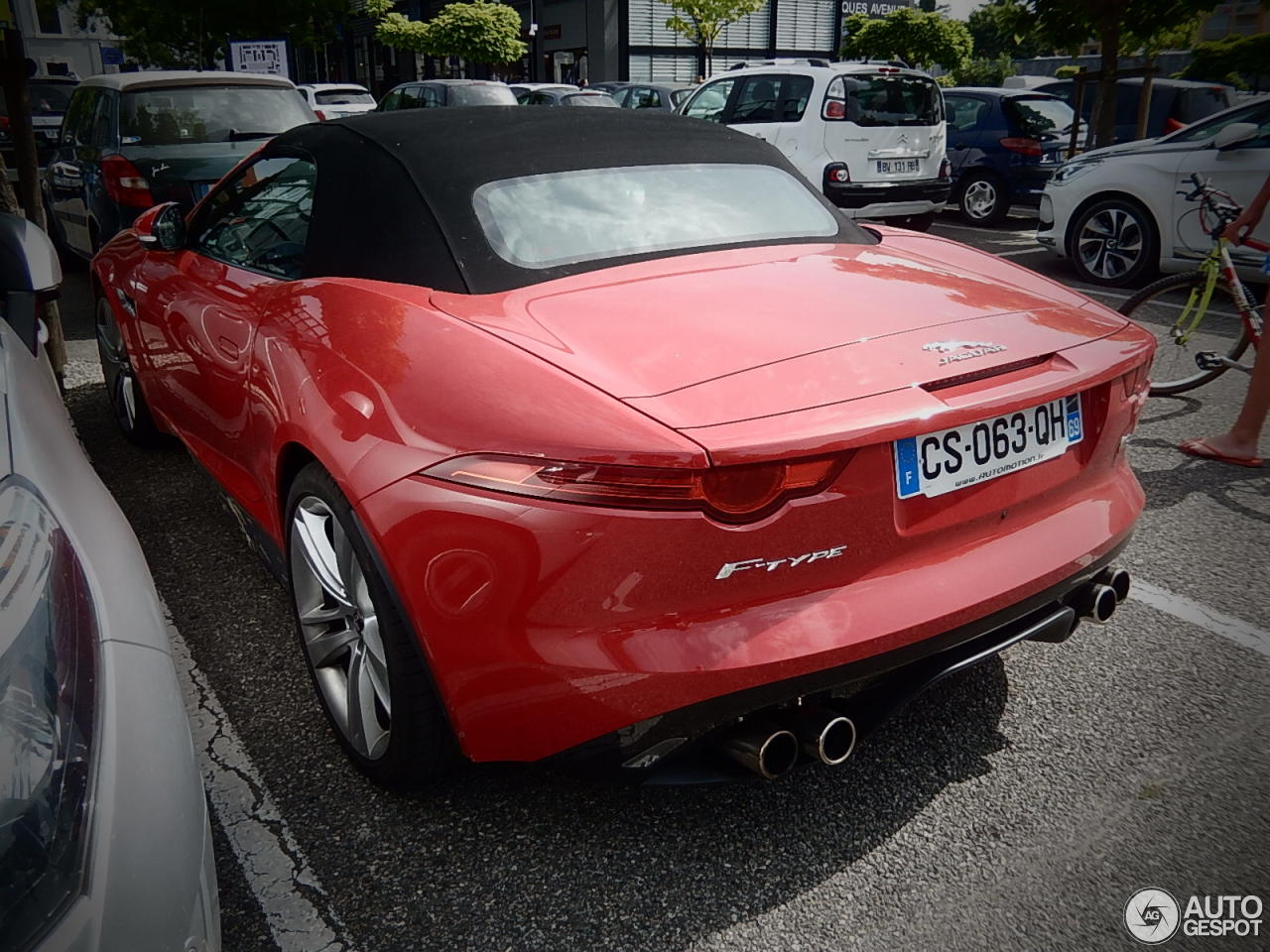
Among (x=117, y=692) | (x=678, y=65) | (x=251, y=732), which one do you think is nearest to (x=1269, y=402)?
(x=251, y=732)

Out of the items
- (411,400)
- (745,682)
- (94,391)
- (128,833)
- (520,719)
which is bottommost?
(94,391)

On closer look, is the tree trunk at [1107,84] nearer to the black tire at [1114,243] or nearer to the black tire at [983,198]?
the black tire at [983,198]

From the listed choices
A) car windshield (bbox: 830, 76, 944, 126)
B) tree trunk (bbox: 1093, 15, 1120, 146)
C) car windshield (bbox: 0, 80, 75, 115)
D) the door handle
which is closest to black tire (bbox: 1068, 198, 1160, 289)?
car windshield (bbox: 830, 76, 944, 126)

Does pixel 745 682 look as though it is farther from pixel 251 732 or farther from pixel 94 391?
pixel 94 391

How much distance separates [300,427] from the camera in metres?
2.44

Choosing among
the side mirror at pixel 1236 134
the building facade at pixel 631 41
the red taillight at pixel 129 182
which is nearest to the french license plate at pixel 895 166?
the side mirror at pixel 1236 134

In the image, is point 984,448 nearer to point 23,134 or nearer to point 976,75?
point 23,134

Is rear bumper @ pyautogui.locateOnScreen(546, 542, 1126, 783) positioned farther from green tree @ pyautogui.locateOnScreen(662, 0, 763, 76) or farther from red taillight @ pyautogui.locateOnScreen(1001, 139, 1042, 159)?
green tree @ pyautogui.locateOnScreen(662, 0, 763, 76)

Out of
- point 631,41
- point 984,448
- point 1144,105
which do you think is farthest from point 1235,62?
point 984,448

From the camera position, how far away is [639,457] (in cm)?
179

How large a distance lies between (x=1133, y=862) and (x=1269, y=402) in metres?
3.08

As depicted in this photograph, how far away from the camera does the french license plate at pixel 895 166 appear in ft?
35.7

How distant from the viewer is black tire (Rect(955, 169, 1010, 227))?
1259 centimetres

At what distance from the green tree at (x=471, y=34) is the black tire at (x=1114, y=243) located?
26748 millimetres
